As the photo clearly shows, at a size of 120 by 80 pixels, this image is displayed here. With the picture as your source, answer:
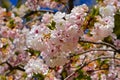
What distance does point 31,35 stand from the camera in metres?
3.43

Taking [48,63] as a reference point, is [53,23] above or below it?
above

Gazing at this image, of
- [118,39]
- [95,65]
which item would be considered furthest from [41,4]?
[118,39]

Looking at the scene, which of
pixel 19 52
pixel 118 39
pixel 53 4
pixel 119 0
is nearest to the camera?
pixel 118 39

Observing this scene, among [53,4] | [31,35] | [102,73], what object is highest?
[53,4]

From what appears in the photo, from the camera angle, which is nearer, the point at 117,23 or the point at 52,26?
the point at 52,26

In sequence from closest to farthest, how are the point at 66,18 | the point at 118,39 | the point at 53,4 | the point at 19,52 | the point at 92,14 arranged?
1. the point at 66,18
2. the point at 92,14
3. the point at 118,39
4. the point at 19,52
5. the point at 53,4

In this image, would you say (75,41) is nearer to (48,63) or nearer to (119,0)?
(48,63)

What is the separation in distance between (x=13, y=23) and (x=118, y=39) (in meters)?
1.53

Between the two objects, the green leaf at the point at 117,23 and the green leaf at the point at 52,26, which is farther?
the green leaf at the point at 117,23

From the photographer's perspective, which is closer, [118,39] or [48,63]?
[48,63]

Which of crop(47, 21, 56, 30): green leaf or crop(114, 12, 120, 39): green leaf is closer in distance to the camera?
crop(47, 21, 56, 30): green leaf

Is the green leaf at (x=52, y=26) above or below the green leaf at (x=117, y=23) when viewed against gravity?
above

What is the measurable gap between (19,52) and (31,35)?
2.19 m

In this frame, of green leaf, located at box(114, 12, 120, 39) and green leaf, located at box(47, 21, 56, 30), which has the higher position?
green leaf, located at box(47, 21, 56, 30)
